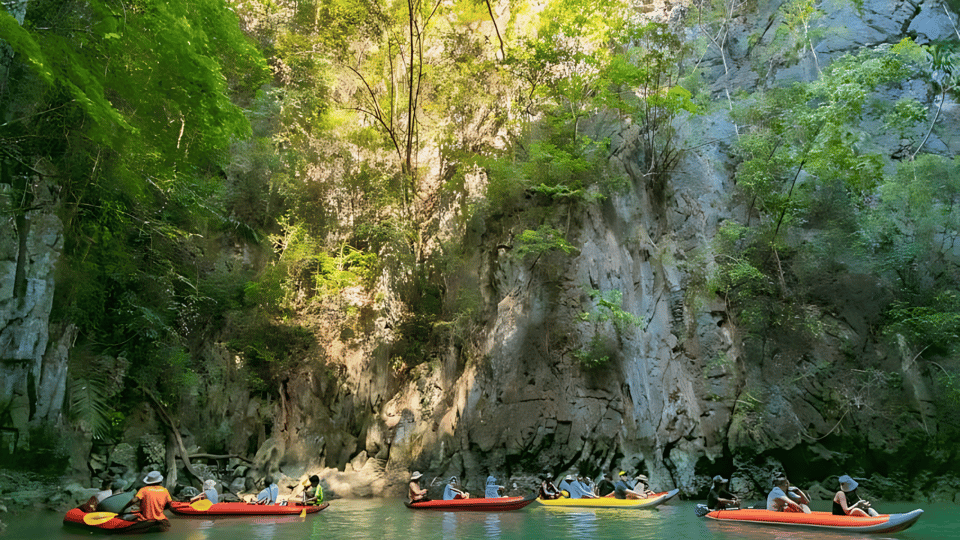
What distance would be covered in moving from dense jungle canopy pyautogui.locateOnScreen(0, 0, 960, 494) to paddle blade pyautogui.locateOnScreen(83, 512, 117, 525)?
4.41 m

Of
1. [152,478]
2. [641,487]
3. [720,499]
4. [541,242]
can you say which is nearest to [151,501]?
[152,478]

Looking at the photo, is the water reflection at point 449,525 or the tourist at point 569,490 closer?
the water reflection at point 449,525

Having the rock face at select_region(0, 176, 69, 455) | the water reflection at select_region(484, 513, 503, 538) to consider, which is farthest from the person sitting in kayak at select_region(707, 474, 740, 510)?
the rock face at select_region(0, 176, 69, 455)

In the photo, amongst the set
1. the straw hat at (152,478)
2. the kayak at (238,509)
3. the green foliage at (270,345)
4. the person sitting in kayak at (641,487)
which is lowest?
the kayak at (238,509)

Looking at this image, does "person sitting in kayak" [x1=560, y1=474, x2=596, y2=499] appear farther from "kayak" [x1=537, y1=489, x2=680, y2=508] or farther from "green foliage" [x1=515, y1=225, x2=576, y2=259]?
"green foliage" [x1=515, y1=225, x2=576, y2=259]

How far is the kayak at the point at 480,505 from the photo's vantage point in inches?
472

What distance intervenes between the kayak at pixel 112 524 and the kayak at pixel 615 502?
305 inches

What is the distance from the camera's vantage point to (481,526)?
9.66 meters

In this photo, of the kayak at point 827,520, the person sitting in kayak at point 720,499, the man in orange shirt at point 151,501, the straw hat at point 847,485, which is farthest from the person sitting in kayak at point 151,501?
the straw hat at point 847,485

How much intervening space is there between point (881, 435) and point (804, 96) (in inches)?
360

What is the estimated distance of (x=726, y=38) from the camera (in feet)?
72.3

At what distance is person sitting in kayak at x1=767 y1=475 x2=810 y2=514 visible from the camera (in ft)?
Result: 30.0

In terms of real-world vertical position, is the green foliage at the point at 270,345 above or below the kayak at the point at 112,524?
above

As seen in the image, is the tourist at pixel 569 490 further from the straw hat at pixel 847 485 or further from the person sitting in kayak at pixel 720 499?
the straw hat at pixel 847 485
